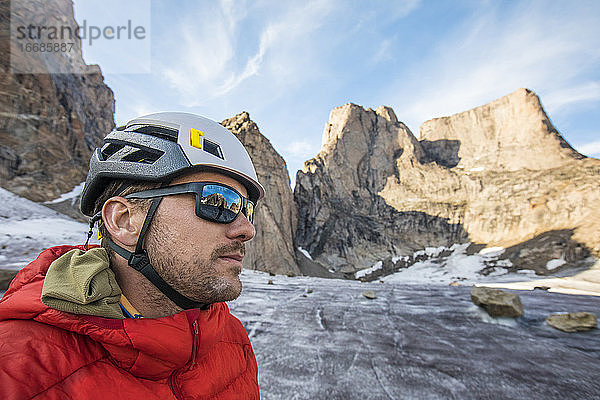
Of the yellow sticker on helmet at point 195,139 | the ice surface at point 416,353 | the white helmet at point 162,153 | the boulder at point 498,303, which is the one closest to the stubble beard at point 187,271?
the white helmet at point 162,153

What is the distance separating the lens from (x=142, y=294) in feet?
4.54

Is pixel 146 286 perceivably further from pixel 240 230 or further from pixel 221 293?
pixel 240 230

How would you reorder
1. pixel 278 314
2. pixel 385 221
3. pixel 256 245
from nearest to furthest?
pixel 278 314, pixel 256 245, pixel 385 221

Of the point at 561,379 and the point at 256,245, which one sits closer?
the point at 561,379

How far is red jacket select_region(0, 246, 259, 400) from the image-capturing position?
0.87 metres

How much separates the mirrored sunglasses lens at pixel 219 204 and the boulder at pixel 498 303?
6493 millimetres

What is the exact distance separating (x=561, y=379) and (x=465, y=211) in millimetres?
46437

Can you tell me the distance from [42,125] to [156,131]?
32.8 meters

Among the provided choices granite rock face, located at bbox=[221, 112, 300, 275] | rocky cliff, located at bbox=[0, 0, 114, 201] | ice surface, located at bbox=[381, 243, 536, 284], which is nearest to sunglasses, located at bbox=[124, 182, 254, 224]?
granite rock face, located at bbox=[221, 112, 300, 275]

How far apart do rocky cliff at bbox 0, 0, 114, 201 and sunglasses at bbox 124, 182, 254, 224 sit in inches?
1116

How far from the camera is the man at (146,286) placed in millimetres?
959

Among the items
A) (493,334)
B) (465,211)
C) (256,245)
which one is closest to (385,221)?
(465,211)

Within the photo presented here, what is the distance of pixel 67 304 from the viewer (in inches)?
40.1

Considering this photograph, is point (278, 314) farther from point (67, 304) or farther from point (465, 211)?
point (465, 211)
